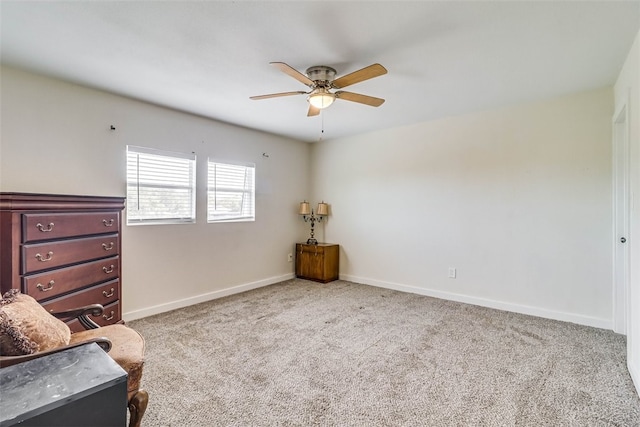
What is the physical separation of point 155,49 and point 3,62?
1.37 meters

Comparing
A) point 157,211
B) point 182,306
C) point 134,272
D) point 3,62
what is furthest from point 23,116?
point 182,306

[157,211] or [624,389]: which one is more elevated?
[157,211]

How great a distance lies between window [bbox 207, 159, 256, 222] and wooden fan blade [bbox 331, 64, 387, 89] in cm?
233

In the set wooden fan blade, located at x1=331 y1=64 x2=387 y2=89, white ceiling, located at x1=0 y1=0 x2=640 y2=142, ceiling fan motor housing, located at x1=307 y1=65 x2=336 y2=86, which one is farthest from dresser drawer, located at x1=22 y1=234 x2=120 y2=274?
wooden fan blade, located at x1=331 y1=64 x2=387 y2=89

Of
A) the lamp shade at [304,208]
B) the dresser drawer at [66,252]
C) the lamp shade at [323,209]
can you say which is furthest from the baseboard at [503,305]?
the dresser drawer at [66,252]

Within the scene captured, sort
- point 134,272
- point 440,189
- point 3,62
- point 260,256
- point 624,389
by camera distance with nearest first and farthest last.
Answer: point 624,389
point 3,62
point 134,272
point 440,189
point 260,256

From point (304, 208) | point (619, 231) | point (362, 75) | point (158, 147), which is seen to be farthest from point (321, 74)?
point (619, 231)

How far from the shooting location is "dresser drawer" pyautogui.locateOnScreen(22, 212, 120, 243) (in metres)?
1.99

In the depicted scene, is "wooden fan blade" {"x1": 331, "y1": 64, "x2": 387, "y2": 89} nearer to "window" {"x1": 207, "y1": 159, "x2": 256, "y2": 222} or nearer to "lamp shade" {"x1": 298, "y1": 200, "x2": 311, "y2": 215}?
"window" {"x1": 207, "y1": 159, "x2": 256, "y2": 222}

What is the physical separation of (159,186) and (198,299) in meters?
1.50

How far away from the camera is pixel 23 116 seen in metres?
2.67

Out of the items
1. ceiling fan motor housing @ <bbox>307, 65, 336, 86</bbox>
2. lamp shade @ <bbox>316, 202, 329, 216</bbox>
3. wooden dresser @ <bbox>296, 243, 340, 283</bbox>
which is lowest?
wooden dresser @ <bbox>296, 243, 340, 283</bbox>

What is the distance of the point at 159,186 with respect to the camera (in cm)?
361

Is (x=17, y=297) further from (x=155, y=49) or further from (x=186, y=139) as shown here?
(x=186, y=139)
